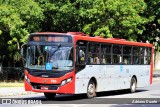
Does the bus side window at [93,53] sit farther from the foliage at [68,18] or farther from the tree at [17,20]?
the foliage at [68,18]

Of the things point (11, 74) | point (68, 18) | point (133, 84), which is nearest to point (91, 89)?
point (133, 84)

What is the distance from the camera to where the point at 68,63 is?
19828mm

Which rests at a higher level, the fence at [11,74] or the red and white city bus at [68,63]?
the red and white city bus at [68,63]

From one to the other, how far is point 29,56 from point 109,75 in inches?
194

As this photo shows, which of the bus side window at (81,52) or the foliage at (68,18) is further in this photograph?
the foliage at (68,18)

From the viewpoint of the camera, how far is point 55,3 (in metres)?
37.1

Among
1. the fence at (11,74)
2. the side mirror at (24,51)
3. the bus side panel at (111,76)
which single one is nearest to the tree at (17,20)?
the fence at (11,74)

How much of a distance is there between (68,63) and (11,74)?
20.8m

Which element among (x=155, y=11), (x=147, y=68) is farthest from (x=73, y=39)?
(x=155, y=11)

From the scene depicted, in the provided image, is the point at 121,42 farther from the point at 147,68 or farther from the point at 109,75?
the point at 147,68

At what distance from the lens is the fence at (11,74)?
3918 centimetres

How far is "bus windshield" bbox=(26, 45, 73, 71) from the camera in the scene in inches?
777

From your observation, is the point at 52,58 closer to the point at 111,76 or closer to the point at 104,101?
the point at 104,101

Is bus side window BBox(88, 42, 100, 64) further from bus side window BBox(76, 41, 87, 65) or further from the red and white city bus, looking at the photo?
bus side window BBox(76, 41, 87, 65)
